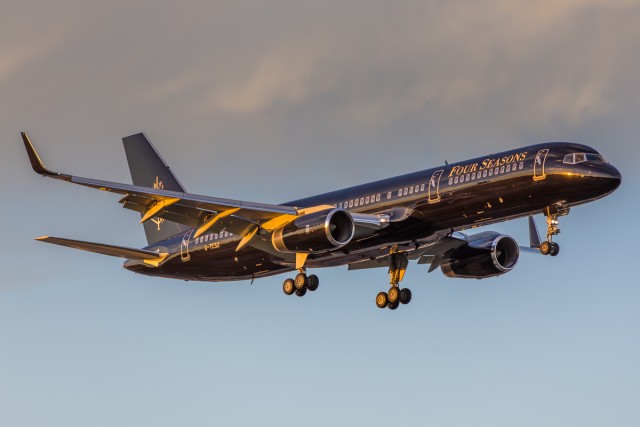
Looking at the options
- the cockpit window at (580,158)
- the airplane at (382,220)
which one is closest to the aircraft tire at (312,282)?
the airplane at (382,220)

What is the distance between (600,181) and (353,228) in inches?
404

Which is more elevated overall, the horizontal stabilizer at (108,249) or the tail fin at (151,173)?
the tail fin at (151,173)

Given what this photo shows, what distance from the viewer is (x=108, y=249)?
63188mm

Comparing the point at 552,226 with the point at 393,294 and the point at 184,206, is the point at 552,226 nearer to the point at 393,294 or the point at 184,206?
the point at 393,294

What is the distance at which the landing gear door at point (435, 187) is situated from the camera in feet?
184

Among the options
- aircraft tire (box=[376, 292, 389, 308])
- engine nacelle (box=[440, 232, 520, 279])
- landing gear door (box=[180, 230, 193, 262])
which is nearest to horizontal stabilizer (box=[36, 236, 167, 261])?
landing gear door (box=[180, 230, 193, 262])

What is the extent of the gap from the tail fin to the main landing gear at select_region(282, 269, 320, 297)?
9.57 metres

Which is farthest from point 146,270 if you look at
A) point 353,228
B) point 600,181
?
point 600,181

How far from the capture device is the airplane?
5406 cm

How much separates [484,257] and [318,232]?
12.1 m

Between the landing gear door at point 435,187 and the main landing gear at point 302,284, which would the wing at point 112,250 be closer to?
the main landing gear at point 302,284

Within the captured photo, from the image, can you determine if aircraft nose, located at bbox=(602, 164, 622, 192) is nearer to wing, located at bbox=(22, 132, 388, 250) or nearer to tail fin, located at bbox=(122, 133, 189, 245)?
wing, located at bbox=(22, 132, 388, 250)

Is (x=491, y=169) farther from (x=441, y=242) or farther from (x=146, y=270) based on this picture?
(x=146, y=270)

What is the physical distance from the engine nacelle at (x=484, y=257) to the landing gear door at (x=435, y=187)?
9.48 metres
